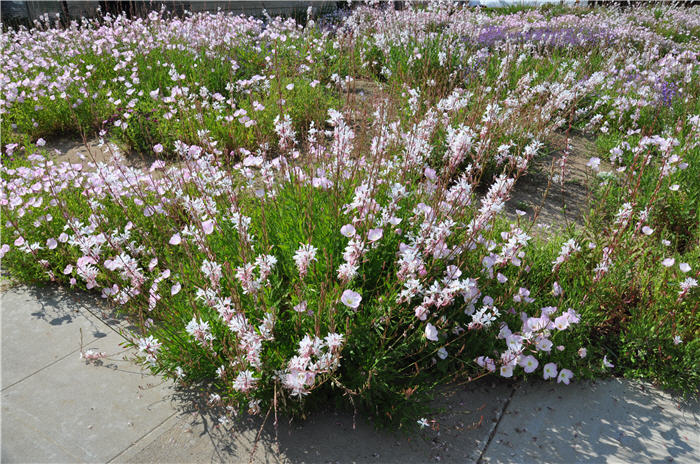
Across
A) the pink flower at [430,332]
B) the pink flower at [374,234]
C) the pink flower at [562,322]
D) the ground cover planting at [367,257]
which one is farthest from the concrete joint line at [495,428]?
the pink flower at [374,234]

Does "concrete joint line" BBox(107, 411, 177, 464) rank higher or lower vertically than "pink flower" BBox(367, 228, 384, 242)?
lower

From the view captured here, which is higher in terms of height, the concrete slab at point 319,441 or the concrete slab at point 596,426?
the concrete slab at point 596,426

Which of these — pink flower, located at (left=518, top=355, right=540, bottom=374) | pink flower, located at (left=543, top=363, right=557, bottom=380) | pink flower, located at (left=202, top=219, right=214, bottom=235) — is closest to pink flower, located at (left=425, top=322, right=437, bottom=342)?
pink flower, located at (left=518, top=355, right=540, bottom=374)

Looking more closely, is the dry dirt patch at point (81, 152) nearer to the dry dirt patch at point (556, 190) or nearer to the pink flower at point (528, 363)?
the dry dirt patch at point (556, 190)

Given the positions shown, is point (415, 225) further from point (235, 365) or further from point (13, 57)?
point (13, 57)

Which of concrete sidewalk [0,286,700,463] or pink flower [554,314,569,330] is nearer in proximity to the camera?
concrete sidewalk [0,286,700,463]

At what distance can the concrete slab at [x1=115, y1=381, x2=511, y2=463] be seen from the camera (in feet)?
6.91

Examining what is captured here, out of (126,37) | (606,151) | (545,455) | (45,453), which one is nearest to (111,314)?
(45,453)

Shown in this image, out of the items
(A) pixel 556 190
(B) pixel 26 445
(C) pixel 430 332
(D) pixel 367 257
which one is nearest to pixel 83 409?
(B) pixel 26 445

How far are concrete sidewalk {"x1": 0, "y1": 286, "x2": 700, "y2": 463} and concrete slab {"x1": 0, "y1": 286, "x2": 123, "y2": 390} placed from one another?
18 millimetres

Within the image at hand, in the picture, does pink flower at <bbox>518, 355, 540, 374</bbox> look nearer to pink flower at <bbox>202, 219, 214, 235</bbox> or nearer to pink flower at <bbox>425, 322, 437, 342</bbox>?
pink flower at <bbox>425, 322, 437, 342</bbox>

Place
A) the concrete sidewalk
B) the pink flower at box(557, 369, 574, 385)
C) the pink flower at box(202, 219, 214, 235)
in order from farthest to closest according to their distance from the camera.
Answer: the pink flower at box(202, 219, 214, 235), the pink flower at box(557, 369, 574, 385), the concrete sidewalk

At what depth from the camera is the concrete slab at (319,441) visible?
2105 mm

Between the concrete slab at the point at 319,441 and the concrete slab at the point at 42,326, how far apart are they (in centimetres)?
99
